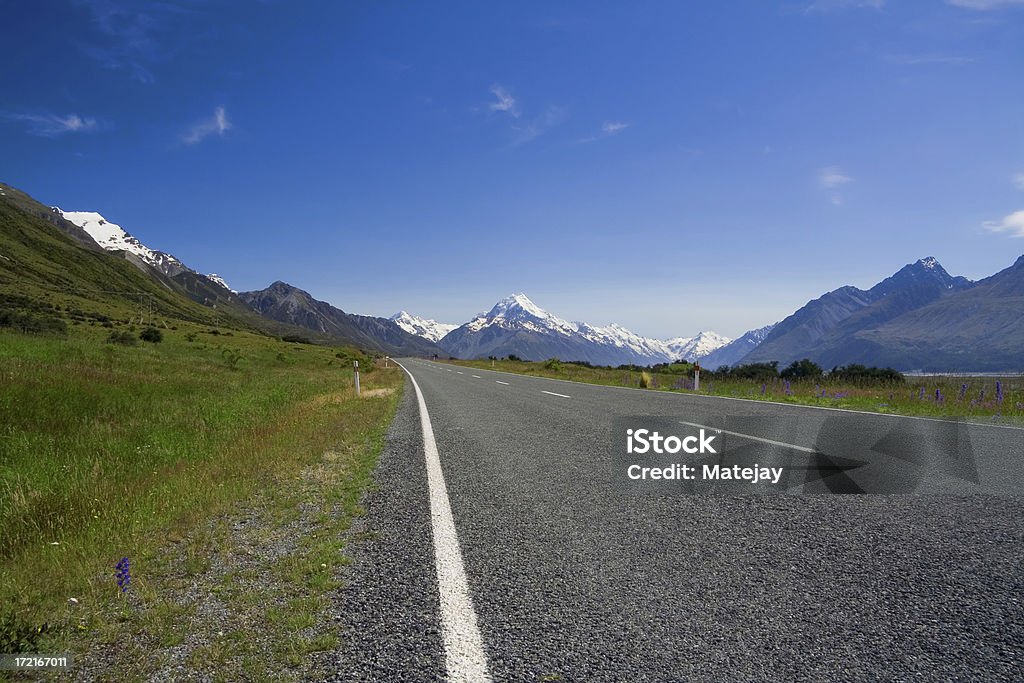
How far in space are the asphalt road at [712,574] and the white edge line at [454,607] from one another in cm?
3

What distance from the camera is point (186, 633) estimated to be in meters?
2.81

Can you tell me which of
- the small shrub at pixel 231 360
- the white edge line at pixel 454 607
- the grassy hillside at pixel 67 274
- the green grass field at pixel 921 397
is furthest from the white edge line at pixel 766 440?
the grassy hillside at pixel 67 274

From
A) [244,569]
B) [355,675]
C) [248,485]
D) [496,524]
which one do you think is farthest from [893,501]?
[248,485]

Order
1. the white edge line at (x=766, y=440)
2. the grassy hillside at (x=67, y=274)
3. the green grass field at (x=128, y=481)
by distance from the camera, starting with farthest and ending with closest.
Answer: the grassy hillside at (x=67, y=274) < the white edge line at (x=766, y=440) < the green grass field at (x=128, y=481)

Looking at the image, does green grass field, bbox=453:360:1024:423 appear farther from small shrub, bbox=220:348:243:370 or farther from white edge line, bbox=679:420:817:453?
small shrub, bbox=220:348:243:370

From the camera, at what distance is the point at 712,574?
329cm

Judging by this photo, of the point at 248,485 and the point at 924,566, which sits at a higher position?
the point at 924,566

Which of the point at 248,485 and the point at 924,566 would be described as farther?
the point at 248,485

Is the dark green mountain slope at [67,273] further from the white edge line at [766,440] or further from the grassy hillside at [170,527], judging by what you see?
the white edge line at [766,440]

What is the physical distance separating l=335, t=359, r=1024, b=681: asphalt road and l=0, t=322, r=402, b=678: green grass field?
615 mm

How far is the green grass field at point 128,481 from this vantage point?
3.23m

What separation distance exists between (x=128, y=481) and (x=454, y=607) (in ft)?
20.5

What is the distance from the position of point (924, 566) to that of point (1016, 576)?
472mm

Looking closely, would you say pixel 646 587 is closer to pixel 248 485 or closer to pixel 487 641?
pixel 487 641
